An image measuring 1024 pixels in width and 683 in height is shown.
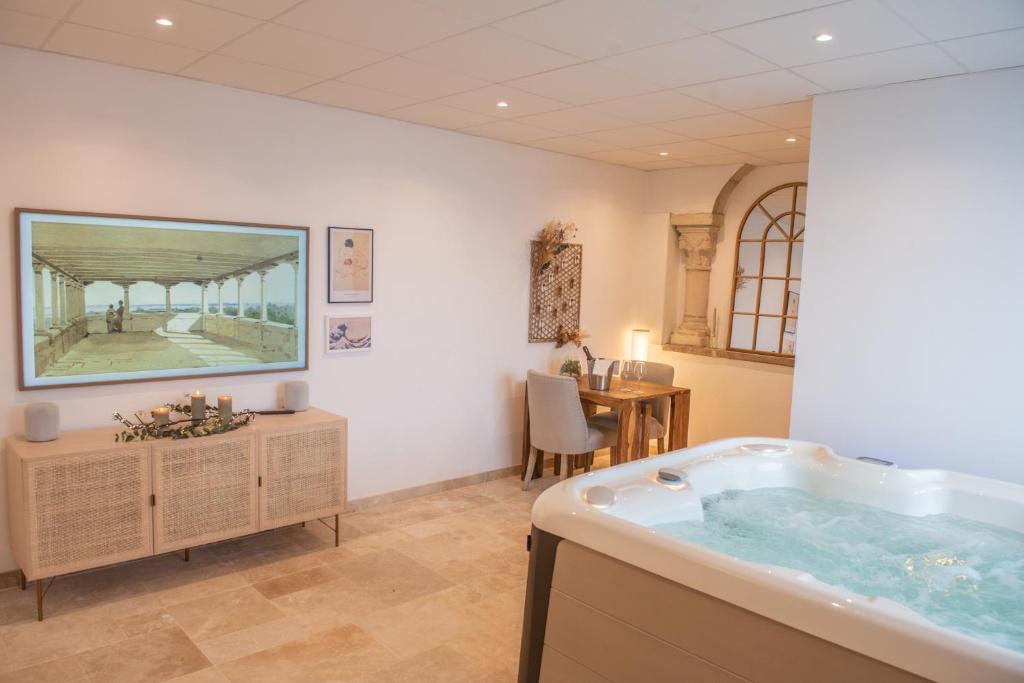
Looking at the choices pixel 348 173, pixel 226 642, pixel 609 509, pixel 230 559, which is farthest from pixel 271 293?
pixel 609 509

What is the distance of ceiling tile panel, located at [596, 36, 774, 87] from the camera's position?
2.81 metres

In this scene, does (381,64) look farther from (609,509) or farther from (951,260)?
(951,260)

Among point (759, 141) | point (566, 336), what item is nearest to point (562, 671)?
point (566, 336)

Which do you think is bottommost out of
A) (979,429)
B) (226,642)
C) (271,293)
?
(226,642)

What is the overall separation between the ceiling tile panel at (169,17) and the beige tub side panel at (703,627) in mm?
2283

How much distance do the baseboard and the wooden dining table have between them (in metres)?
0.18

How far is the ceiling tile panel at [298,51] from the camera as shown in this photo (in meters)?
2.86

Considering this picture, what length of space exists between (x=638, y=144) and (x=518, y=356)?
1.73 m

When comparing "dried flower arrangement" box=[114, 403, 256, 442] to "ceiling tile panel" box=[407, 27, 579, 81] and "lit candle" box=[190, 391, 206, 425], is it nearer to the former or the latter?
"lit candle" box=[190, 391, 206, 425]

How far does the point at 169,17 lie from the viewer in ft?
8.77

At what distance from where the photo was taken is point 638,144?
16.1 feet

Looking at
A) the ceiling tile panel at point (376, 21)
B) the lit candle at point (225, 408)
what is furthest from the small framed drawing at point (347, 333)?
the ceiling tile panel at point (376, 21)

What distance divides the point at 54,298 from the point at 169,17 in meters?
1.43

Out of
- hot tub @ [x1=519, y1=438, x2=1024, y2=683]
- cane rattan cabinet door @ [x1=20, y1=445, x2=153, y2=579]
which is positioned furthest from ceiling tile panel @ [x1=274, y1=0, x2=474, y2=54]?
cane rattan cabinet door @ [x1=20, y1=445, x2=153, y2=579]
